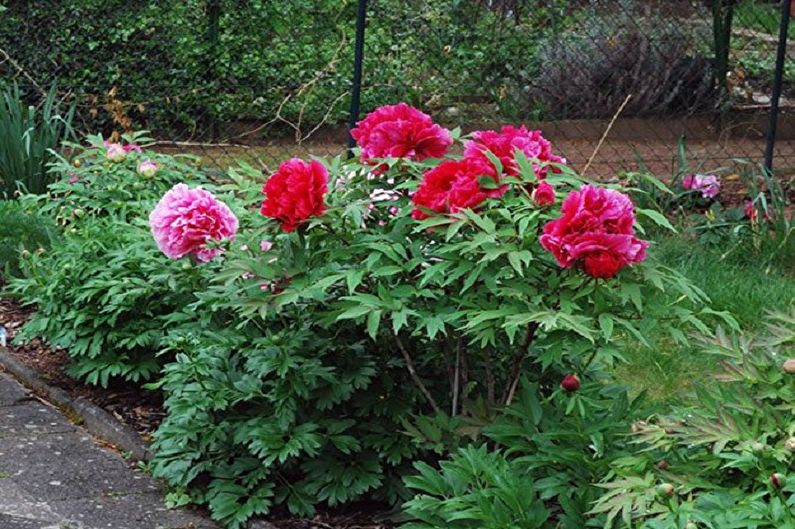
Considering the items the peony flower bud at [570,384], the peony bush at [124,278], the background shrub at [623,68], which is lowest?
the background shrub at [623,68]

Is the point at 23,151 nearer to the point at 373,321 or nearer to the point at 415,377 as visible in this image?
the point at 415,377

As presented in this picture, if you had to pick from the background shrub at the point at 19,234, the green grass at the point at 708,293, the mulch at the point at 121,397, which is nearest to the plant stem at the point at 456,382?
the mulch at the point at 121,397

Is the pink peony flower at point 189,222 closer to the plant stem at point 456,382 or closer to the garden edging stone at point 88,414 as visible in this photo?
the garden edging stone at point 88,414

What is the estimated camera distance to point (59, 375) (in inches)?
204

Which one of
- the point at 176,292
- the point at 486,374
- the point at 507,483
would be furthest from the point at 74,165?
the point at 507,483

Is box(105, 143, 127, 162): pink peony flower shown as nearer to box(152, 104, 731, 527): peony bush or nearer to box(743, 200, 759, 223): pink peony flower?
box(152, 104, 731, 527): peony bush

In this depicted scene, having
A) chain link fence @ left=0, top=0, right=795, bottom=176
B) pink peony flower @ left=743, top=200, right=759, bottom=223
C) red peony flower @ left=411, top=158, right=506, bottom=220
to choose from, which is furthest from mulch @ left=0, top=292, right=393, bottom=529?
pink peony flower @ left=743, top=200, right=759, bottom=223

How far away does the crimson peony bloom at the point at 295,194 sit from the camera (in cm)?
361

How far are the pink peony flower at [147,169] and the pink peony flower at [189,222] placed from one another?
42.3 inches

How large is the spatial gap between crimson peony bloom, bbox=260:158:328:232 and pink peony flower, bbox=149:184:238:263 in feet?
1.97

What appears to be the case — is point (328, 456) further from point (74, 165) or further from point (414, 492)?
point (74, 165)

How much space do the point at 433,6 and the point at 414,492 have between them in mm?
6308

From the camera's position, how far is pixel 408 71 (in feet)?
30.3

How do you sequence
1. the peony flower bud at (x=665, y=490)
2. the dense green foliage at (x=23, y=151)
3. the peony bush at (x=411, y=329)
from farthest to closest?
the dense green foliage at (x=23, y=151) < the peony bush at (x=411, y=329) < the peony flower bud at (x=665, y=490)
